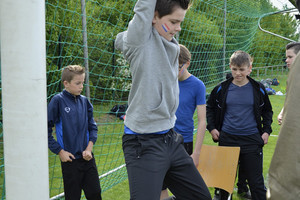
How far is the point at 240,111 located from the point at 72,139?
5.11 ft

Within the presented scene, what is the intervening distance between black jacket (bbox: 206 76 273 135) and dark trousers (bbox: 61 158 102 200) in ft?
4.10

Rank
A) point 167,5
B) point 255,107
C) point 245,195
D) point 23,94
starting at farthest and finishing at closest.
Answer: point 245,195
point 255,107
point 167,5
point 23,94

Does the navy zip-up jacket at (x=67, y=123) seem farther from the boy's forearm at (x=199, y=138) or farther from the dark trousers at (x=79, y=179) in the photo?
the boy's forearm at (x=199, y=138)

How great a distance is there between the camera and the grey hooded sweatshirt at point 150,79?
78.8 inches

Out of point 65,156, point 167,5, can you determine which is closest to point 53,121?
point 65,156

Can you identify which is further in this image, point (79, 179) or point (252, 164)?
point (252, 164)

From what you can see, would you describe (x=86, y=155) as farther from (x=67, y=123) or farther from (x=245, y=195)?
(x=245, y=195)

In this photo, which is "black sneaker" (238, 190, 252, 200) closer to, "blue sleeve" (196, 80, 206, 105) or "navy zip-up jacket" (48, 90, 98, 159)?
"blue sleeve" (196, 80, 206, 105)

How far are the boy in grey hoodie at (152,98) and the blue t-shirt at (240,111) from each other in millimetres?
1452

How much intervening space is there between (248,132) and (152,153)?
5.38 ft

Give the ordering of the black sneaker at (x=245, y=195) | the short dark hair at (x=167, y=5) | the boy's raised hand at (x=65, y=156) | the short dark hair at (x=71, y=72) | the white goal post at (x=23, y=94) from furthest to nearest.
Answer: the black sneaker at (x=245, y=195) → the short dark hair at (x=71, y=72) → the boy's raised hand at (x=65, y=156) → the short dark hair at (x=167, y=5) → the white goal post at (x=23, y=94)

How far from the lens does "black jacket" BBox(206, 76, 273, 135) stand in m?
3.45

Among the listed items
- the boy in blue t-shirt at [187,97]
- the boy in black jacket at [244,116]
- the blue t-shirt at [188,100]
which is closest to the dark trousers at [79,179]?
the boy in blue t-shirt at [187,97]

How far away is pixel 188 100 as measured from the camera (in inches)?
126
